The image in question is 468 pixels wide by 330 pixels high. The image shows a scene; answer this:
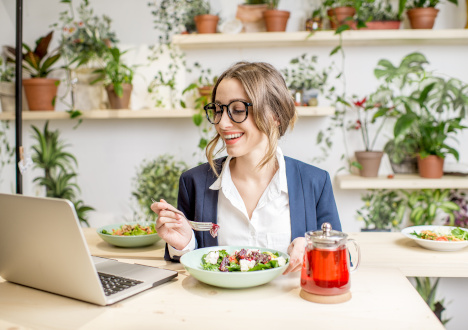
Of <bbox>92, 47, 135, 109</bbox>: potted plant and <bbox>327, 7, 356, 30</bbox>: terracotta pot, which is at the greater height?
<bbox>327, 7, 356, 30</bbox>: terracotta pot

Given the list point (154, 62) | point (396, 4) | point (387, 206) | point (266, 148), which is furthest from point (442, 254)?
point (154, 62)

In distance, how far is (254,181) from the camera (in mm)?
1703

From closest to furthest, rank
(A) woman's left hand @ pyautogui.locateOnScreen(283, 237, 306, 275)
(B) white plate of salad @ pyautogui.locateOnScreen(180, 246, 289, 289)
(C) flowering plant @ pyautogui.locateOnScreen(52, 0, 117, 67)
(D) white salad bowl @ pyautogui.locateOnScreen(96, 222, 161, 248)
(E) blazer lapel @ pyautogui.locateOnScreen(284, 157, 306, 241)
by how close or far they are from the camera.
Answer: (B) white plate of salad @ pyautogui.locateOnScreen(180, 246, 289, 289) → (A) woman's left hand @ pyautogui.locateOnScreen(283, 237, 306, 275) → (E) blazer lapel @ pyautogui.locateOnScreen(284, 157, 306, 241) → (D) white salad bowl @ pyautogui.locateOnScreen(96, 222, 161, 248) → (C) flowering plant @ pyautogui.locateOnScreen(52, 0, 117, 67)

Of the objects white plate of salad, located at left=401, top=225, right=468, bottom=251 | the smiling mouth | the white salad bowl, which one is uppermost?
the smiling mouth

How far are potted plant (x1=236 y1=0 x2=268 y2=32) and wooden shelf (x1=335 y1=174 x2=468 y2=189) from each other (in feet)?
3.56

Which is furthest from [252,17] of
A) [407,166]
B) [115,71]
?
[407,166]

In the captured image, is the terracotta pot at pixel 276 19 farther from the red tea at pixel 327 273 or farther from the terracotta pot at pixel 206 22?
the red tea at pixel 327 273

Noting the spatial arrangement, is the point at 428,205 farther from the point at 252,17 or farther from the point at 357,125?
the point at 252,17

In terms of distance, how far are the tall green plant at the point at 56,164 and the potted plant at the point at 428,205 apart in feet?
6.96

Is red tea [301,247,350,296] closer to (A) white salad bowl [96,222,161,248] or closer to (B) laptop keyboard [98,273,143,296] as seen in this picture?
(B) laptop keyboard [98,273,143,296]

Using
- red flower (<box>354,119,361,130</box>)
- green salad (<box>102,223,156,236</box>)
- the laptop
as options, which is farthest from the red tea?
red flower (<box>354,119,361,130</box>)

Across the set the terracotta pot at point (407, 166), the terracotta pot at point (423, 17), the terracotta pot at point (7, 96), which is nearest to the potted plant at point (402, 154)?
the terracotta pot at point (407, 166)

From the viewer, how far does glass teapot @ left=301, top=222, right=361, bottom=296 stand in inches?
42.9

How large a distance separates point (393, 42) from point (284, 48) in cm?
66
